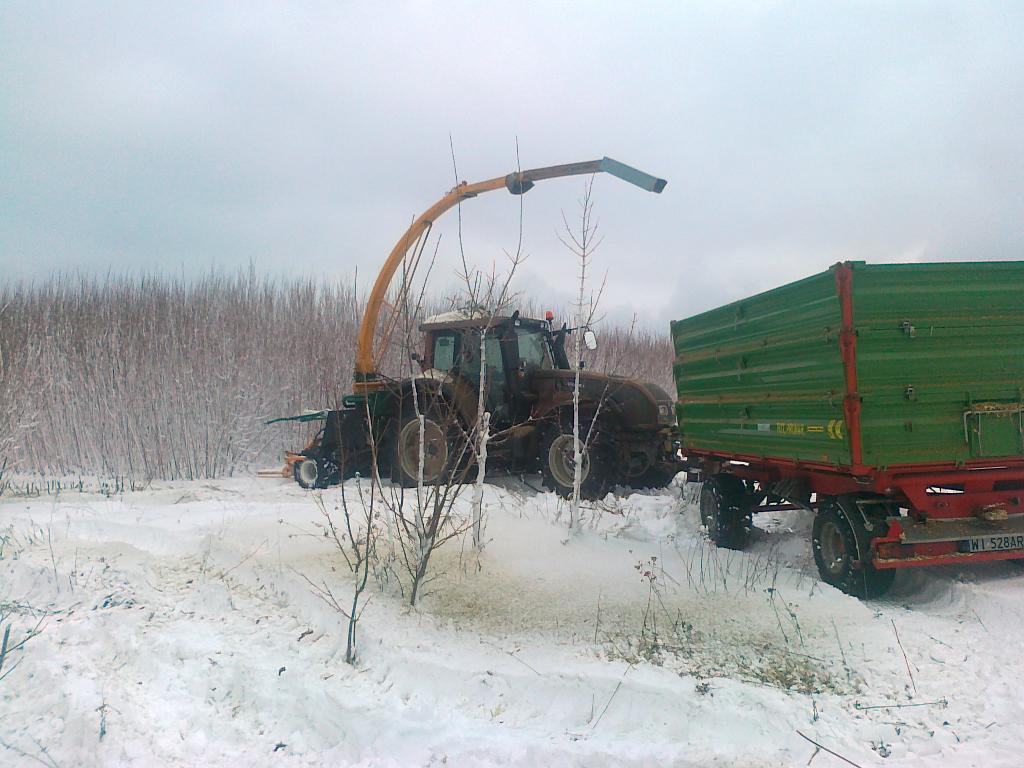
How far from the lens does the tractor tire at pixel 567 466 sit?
7.77m

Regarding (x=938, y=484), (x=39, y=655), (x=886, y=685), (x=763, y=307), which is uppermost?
(x=763, y=307)

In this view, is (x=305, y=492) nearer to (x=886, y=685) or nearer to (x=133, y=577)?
(x=133, y=577)

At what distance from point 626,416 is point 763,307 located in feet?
9.08

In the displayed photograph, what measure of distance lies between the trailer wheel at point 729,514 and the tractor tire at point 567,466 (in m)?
1.48

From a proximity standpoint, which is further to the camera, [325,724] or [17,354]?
[17,354]

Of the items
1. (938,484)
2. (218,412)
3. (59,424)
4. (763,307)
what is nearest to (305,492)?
(218,412)

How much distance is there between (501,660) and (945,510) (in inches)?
121

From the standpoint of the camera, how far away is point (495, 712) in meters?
3.09

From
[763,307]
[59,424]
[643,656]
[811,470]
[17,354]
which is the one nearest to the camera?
[643,656]

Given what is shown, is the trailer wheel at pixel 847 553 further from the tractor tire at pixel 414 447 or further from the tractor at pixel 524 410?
the tractor tire at pixel 414 447

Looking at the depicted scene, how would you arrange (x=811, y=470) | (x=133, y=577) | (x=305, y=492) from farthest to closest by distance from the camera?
(x=305, y=492), (x=811, y=470), (x=133, y=577)

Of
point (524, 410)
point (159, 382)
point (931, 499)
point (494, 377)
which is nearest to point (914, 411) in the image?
point (931, 499)

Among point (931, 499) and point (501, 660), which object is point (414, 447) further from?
point (931, 499)

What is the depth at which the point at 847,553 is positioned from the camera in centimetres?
466
